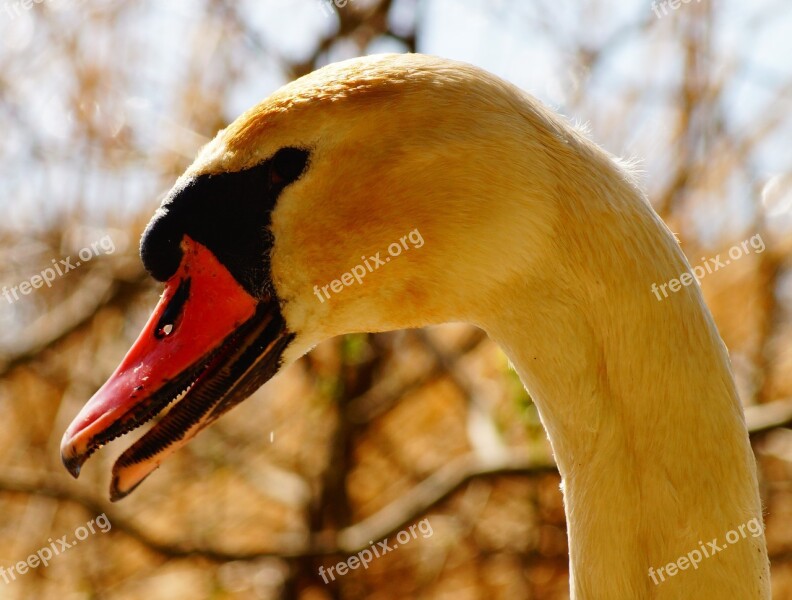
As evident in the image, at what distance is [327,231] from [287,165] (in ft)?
0.43

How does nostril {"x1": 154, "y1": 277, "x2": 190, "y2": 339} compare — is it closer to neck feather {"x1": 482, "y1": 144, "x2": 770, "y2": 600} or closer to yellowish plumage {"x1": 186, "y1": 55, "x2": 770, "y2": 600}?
yellowish plumage {"x1": 186, "y1": 55, "x2": 770, "y2": 600}

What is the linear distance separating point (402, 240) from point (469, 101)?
264 mm

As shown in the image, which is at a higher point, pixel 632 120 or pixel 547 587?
pixel 632 120

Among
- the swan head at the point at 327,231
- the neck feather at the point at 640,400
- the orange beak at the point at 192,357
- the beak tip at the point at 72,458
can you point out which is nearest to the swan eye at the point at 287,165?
the swan head at the point at 327,231

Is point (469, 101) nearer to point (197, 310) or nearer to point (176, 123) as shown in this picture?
point (197, 310)

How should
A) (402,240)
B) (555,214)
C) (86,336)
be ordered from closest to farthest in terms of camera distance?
(555,214)
(402,240)
(86,336)

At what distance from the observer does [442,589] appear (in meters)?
4.92

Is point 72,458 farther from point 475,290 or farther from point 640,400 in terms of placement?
point 640,400

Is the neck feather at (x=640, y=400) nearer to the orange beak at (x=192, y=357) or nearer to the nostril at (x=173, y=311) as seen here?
the orange beak at (x=192, y=357)

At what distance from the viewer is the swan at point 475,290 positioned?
1.44m

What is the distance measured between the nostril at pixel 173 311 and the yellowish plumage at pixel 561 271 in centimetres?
22

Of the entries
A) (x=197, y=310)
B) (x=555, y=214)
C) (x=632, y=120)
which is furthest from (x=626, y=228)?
(x=632, y=120)

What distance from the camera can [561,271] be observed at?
146 cm

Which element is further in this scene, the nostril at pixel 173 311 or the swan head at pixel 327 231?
the nostril at pixel 173 311
